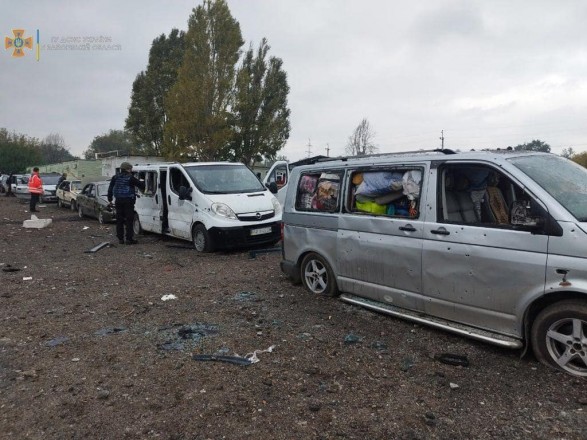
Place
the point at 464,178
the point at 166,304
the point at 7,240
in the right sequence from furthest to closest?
the point at 7,240 < the point at 166,304 < the point at 464,178

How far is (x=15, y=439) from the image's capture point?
288cm

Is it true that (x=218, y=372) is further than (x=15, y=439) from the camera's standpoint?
Yes

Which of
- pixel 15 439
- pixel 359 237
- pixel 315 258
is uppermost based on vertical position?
pixel 359 237

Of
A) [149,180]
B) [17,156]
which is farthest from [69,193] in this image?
[17,156]

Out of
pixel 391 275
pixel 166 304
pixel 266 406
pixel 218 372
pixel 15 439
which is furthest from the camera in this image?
pixel 166 304

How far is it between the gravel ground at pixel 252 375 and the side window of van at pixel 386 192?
1262mm

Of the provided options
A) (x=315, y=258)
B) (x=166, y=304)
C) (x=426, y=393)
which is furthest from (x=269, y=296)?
(x=426, y=393)

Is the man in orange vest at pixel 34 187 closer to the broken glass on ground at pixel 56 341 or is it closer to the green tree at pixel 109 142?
the broken glass on ground at pixel 56 341

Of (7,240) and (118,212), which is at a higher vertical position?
(118,212)

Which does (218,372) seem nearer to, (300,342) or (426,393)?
(300,342)

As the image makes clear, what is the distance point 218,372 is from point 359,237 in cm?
224

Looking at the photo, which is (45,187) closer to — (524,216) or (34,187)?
(34,187)

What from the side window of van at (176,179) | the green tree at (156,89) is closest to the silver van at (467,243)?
the side window of van at (176,179)

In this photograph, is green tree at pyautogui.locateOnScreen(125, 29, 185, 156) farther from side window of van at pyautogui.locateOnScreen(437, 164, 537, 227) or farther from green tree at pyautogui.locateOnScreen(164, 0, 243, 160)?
side window of van at pyautogui.locateOnScreen(437, 164, 537, 227)
